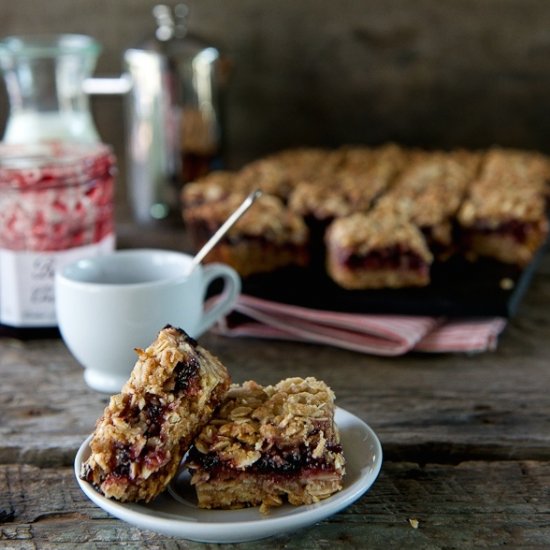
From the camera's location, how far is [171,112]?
87.7 inches

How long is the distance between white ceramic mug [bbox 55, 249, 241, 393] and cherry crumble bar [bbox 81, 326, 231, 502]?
29cm

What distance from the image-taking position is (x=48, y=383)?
1.45 meters

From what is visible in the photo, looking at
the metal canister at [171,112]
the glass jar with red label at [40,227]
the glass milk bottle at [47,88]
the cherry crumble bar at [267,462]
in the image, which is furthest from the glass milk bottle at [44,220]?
the cherry crumble bar at [267,462]

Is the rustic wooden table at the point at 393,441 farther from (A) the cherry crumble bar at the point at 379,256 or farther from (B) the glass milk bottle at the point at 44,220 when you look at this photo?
(A) the cherry crumble bar at the point at 379,256

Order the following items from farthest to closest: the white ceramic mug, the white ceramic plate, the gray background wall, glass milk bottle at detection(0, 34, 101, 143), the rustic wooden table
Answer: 1. the gray background wall
2. glass milk bottle at detection(0, 34, 101, 143)
3. the white ceramic mug
4. the rustic wooden table
5. the white ceramic plate

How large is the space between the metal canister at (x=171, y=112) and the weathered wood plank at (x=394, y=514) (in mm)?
1177

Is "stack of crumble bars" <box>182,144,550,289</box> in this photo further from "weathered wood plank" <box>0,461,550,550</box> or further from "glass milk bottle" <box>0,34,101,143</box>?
"weathered wood plank" <box>0,461,550,550</box>

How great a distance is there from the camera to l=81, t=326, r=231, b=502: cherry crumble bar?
968 millimetres

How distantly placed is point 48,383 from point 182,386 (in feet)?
1.67

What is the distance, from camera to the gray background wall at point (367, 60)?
2.46m

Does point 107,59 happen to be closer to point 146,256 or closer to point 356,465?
point 146,256

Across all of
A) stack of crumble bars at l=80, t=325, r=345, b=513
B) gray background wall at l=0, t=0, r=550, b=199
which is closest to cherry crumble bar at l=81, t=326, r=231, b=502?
stack of crumble bars at l=80, t=325, r=345, b=513

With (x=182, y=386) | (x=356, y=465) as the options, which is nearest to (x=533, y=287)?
(x=356, y=465)

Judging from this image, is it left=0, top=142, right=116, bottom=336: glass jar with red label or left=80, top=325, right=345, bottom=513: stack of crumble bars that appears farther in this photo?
left=0, top=142, right=116, bottom=336: glass jar with red label
